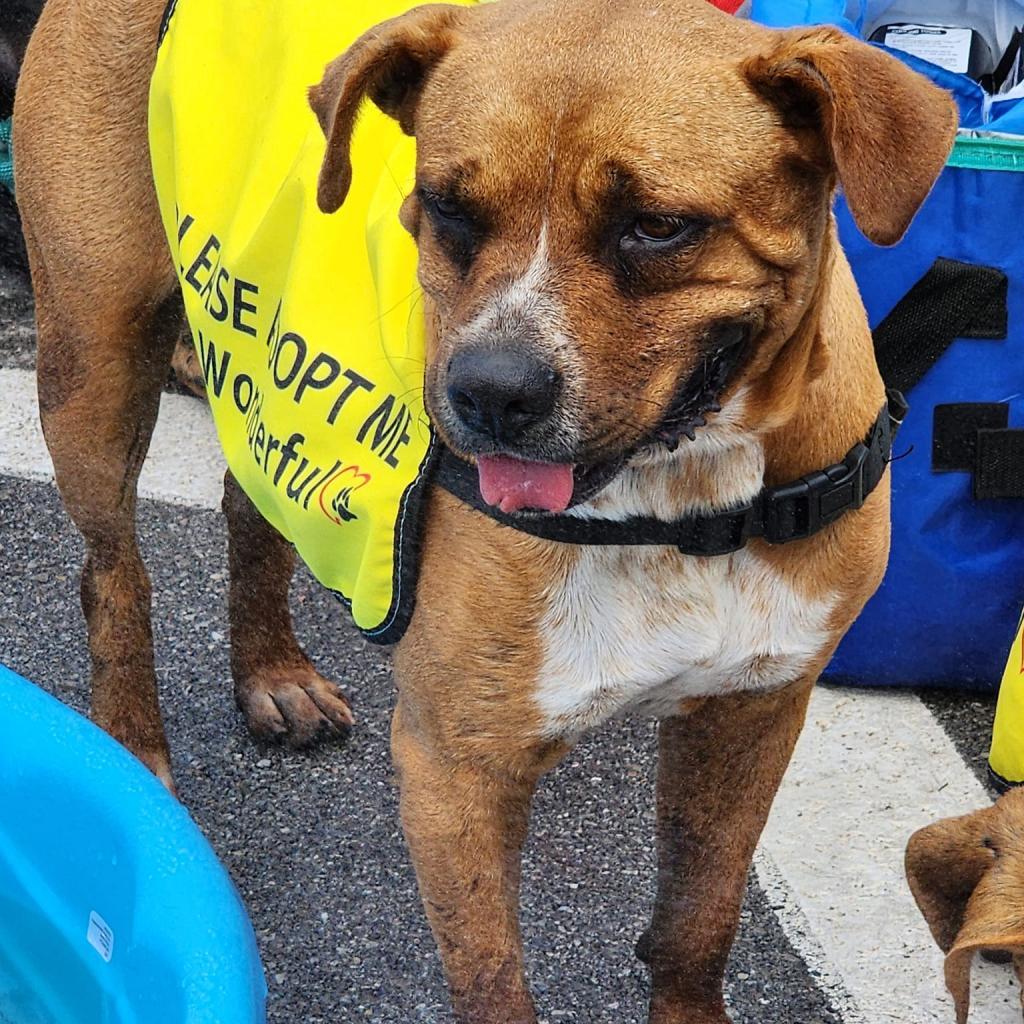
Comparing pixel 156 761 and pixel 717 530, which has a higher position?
pixel 717 530

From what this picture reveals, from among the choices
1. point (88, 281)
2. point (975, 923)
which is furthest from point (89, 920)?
point (975, 923)

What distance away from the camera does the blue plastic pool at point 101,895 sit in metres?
2.27

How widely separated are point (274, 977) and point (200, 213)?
140 cm

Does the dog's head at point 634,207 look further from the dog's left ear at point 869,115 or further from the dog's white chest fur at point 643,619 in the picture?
the dog's white chest fur at point 643,619

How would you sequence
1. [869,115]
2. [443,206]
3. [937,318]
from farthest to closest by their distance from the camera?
A: 1. [937,318]
2. [443,206]
3. [869,115]

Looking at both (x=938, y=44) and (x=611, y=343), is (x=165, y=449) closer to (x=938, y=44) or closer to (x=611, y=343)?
(x=938, y=44)

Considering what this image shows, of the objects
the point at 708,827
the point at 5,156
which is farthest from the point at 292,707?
the point at 5,156

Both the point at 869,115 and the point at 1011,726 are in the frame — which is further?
the point at 1011,726

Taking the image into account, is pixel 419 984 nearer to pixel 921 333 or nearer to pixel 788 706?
pixel 788 706

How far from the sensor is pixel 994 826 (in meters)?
2.47

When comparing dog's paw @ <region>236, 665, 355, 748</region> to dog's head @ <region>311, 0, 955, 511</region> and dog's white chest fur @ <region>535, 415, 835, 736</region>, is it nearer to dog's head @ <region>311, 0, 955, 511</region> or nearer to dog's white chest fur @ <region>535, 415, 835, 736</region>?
dog's white chest fur @ <region>535, 415, 835, 736</region>

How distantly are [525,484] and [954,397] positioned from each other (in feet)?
5.73

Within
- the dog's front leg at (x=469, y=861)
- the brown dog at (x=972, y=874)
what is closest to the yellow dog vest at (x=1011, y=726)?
the brown dog at (x=972, y=874)

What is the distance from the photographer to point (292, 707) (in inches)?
144
